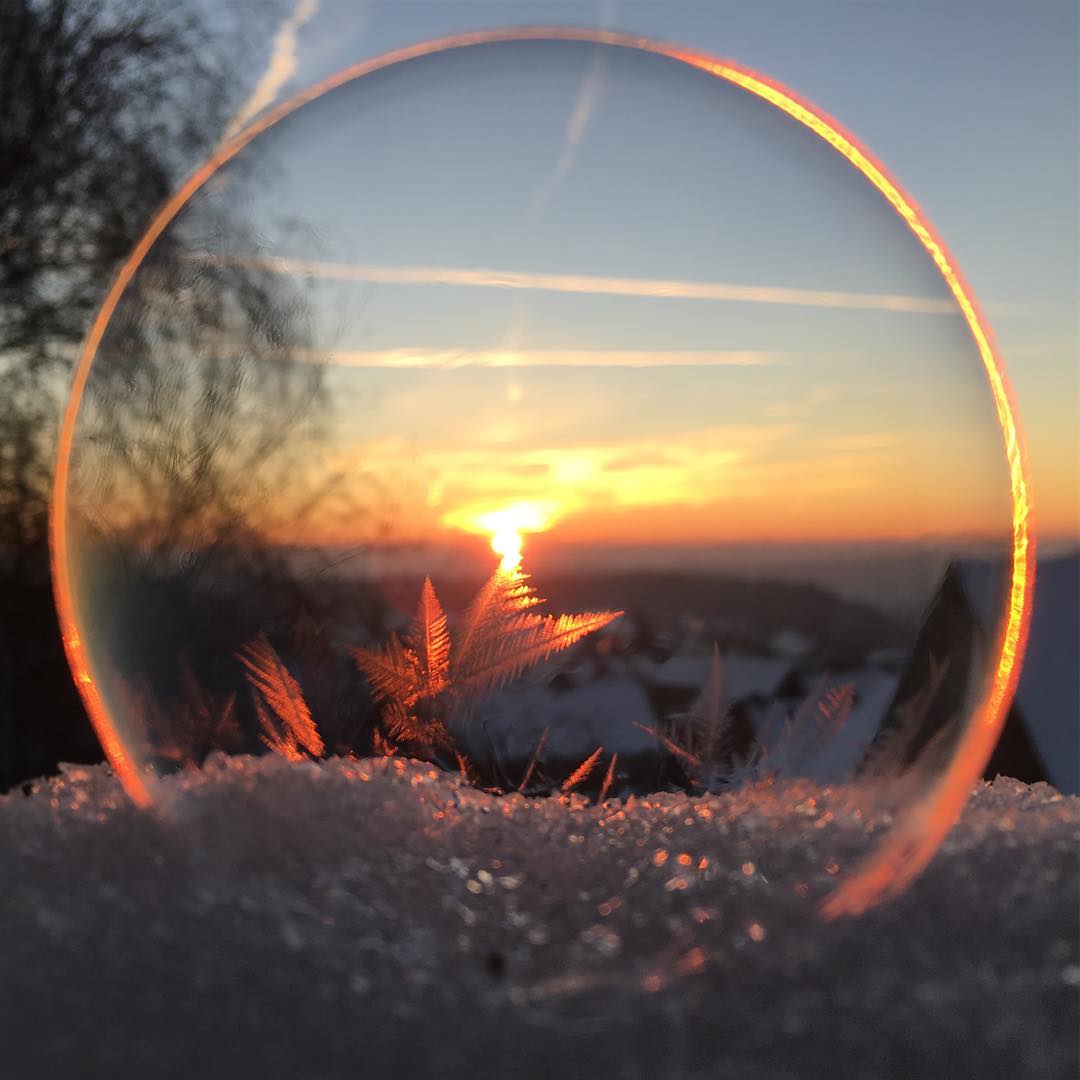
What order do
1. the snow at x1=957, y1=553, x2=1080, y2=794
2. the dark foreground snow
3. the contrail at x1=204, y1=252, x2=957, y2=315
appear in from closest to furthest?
the dark foreground snow < the contrail at x1=204, y1=252, x2=957, y2=315 < the snow at x1=957, y1=553, x2=1080, y2=794

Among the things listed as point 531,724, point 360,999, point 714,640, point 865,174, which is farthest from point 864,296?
point 360,999

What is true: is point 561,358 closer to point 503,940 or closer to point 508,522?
point 508,522

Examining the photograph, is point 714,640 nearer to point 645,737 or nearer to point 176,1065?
point 645,737

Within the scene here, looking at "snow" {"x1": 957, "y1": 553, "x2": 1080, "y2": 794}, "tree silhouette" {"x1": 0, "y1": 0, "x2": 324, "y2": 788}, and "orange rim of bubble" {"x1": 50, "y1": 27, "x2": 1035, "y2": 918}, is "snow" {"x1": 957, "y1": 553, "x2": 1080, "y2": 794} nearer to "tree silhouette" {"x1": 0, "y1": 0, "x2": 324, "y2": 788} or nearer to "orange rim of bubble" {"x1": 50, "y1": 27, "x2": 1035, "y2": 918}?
"orange rim of bubble" {"x1": 50, "y1": 27, "x2": 1035, "y2": 918}

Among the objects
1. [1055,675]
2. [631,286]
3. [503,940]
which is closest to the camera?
[503,940]

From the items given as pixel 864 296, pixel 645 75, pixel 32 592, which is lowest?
pixel 32 592

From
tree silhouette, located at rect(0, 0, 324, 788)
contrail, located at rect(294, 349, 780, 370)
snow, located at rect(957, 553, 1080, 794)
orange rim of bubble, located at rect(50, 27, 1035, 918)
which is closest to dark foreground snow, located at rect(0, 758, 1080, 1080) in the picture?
orange rim of bubble, located at rect(50, 27, 1035, 918)

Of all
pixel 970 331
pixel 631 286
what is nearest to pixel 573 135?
pixel 631 286

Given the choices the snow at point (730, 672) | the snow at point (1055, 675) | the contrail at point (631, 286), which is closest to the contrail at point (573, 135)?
the contrail at point (631, 286)
